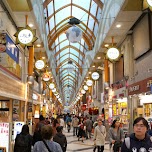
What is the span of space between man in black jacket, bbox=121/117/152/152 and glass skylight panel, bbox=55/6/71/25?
1958 cm

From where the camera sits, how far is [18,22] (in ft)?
38.8

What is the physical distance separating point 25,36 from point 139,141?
26.0 ft

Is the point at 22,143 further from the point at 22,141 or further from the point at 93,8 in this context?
the point at 93,8

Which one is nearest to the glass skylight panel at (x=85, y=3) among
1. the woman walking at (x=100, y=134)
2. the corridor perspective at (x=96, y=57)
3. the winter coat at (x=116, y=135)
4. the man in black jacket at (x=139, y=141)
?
the corridor perspective at (x=96, y=57)

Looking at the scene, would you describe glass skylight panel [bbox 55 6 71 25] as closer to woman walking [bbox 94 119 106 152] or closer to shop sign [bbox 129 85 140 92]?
shop sign [bbox 129 85 140 92]

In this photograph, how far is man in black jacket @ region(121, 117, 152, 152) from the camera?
9.58ft

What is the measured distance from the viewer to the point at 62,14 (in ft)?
73.8

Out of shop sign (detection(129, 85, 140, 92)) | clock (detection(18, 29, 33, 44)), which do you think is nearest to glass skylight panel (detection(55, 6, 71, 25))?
shop sign (detection(129, 85, 140, 92))

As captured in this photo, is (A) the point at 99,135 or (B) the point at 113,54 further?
(B) the point at 113,54

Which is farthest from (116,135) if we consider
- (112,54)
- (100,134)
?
(112,54)

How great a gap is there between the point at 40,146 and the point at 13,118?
8380 mm

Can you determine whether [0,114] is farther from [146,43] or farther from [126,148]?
[126,148]

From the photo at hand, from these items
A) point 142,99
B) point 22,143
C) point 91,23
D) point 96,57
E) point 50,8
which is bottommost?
point 22,143

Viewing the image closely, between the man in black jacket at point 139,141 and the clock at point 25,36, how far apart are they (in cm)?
771
